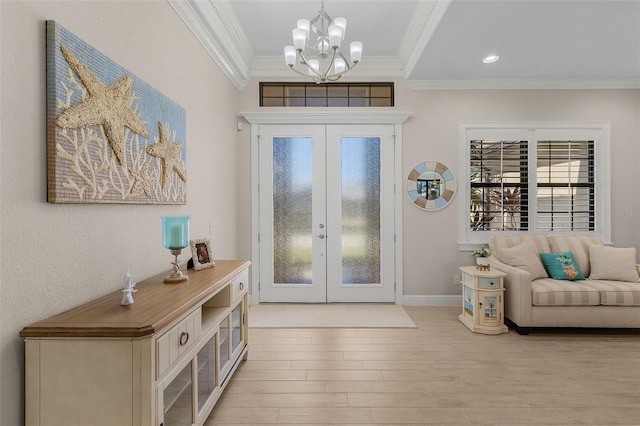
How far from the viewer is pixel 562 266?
3.71 meters

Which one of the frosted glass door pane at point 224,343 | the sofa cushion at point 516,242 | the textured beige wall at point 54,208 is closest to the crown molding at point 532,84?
the sofa cushion at point 516,242

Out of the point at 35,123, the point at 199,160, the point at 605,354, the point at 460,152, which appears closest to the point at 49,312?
the point at 35,123

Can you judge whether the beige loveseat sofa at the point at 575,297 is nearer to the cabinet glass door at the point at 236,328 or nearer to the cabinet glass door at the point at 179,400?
the cabinet glass door at the point at 236,328

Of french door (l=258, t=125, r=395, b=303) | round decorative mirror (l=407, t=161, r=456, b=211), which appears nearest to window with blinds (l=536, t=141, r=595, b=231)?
round decorative mirror (l=407, t=161, r=456, b=211)

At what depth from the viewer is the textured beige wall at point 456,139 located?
4.46 metres

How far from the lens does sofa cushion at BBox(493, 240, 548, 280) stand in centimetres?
371

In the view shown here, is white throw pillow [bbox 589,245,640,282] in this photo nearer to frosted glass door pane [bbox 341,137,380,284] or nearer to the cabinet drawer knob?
frosted glass door pane [bbox 341,137,380,284]

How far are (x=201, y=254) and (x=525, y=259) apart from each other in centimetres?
336

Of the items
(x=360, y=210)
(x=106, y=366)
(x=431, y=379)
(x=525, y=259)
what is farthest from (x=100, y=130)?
(x=525, y=259)

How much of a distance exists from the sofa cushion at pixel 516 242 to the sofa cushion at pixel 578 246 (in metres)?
0.11

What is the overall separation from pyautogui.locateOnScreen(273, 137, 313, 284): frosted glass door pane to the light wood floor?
117 cm

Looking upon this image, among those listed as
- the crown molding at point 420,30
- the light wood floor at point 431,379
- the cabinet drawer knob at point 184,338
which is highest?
the crown molding at point 420,30

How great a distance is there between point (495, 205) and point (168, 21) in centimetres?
416

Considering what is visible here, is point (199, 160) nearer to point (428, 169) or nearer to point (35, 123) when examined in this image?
point (35, 123)
